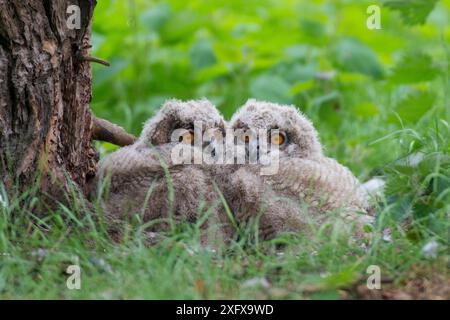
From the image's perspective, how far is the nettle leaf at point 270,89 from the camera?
7.31m

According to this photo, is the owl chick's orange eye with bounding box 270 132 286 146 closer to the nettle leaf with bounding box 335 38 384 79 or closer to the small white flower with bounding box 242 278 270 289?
the small white flower with bounding box 242 278 270 289

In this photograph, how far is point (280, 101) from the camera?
731 centimetres

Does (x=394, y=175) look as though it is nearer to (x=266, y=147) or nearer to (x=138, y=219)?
(x=266, y=147)

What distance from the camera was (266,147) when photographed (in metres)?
4.67

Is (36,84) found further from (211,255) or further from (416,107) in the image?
(416,107)

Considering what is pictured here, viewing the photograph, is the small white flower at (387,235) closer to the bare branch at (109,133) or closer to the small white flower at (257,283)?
the small white flower at (257,283)

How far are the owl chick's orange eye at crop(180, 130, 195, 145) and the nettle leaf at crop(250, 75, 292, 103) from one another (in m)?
2.57

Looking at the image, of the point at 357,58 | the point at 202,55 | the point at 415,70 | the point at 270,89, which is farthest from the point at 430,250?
the point at 202,55

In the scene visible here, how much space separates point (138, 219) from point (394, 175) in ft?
4.20

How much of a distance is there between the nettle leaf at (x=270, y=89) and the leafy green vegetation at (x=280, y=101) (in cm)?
2

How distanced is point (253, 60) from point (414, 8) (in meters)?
3.25

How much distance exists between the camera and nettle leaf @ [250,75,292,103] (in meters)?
7.31

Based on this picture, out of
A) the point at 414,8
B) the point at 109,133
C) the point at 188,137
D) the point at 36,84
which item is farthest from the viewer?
the point at 414,8

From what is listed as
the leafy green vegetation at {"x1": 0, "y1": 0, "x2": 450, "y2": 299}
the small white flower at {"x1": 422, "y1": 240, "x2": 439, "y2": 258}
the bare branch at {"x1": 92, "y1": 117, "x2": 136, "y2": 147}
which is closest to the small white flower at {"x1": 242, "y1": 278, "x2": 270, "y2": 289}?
the leafy green vegetation at {"x1": 0, "y1": 0, "x2": 450, "y2": 299}
